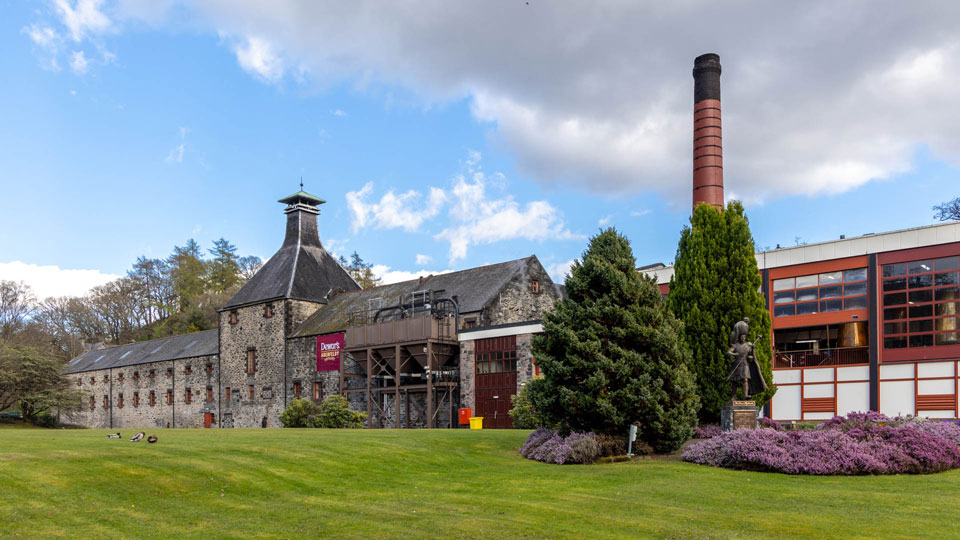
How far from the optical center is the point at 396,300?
4162cm

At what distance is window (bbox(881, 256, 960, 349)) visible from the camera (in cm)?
2388

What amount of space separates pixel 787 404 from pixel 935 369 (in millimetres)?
4894

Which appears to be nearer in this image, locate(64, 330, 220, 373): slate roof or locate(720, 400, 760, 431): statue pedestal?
locate(720, 400, 760, 431): statue pedestal

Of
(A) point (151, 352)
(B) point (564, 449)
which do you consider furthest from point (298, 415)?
(A) point (151, 352)

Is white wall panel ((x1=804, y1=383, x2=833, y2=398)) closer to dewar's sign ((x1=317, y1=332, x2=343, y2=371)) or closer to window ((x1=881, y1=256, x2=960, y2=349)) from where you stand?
window ((x1=881, y1=256, x2=960, y2=349))

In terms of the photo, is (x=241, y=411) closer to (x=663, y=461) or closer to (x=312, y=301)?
(x=312, y=301)

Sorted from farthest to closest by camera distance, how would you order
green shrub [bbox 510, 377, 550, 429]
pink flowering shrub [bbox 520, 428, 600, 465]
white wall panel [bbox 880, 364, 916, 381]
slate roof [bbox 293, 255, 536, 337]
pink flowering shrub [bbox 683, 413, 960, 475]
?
slate roof [bbox 293, 255, 536, 337] → green shrub [bbox 510, 377, 550, 429] → white wall panel [bbox 880, 364, 916, 381] → pink flowering shrub [bbox 520, 428, 600, 465] → pink flowering shrub [bbox 683, 413, 960, 475]

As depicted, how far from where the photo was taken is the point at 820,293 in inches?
1046

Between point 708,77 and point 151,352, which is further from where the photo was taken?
point 151,352

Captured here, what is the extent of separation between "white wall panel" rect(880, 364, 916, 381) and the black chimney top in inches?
459

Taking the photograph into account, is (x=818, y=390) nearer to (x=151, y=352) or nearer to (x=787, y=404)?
(x=787, y=404)

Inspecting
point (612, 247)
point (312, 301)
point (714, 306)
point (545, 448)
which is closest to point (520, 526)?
point (545, 448)

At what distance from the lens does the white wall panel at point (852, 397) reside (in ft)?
83.1

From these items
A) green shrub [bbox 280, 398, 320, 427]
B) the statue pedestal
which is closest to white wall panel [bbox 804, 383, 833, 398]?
the statue pedestal
